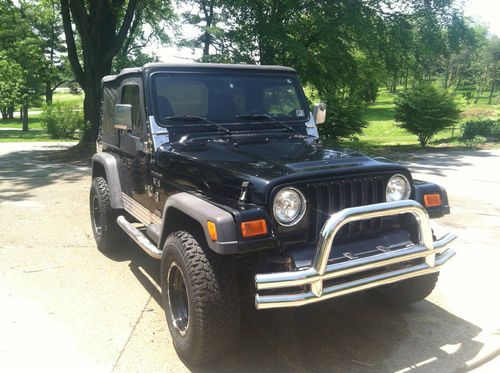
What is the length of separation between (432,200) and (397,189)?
0.31 metres

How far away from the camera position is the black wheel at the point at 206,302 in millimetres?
2709

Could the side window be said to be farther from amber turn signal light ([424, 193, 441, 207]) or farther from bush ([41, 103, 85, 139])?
bush ([41, 103, 85, 139])

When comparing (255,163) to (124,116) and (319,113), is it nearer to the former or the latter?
(124,116)

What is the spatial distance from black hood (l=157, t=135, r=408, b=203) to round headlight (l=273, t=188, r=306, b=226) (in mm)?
78

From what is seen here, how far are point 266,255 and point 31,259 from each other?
A: 328 centimetres

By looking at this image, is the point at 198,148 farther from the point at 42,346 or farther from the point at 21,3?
the point at 21,3

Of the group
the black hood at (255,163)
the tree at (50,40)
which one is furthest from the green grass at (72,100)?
the black hood at (255,163)

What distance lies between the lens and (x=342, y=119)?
50.1 feet

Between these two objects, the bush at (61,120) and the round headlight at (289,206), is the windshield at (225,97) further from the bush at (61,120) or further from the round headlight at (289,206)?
the bush at (61,120)

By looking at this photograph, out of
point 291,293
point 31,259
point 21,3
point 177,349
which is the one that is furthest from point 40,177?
point 21,3

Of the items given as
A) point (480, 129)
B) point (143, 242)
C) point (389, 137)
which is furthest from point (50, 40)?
point (143, 242)

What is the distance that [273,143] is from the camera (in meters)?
3.80

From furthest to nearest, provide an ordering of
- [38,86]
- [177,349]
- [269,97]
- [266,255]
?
[38,86] < [269,97] < [177,349] < [266,255]

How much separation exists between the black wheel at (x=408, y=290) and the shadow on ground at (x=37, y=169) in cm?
657
